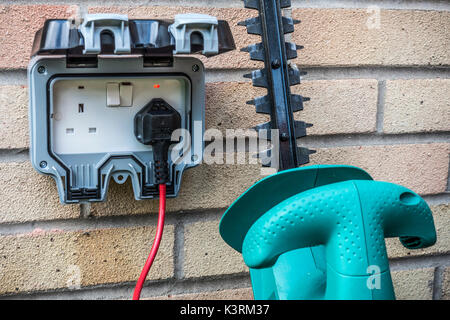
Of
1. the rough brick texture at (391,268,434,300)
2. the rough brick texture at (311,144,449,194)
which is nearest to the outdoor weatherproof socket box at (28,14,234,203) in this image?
the rough brick texture at (311,144,449,194)

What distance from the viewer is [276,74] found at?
81 centimetres

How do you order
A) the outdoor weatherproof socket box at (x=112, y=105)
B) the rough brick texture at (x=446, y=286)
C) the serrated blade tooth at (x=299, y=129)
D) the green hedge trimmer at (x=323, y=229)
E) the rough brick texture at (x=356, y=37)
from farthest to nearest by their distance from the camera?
the rough brick texture at (x=446, y=286) → the rough brick texture at (x=356, y=37) → the serrated blade tooth at (x=299, y=129) → the outdoor weatherproof socket box at (x=112, y=105) → the green hedge trimmer at (x=323, y=229)

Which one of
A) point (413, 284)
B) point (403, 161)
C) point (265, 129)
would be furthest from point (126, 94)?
point (413, 284)

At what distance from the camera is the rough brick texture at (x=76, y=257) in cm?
91

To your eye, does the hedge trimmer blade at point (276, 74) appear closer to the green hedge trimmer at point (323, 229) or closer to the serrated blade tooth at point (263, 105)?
the serrated blade tooth at point (263, 105)

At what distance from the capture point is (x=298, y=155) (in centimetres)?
84

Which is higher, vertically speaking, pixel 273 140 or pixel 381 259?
pixel 273 140

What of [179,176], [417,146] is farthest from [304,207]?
[417,146]

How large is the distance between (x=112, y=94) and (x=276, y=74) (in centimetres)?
27

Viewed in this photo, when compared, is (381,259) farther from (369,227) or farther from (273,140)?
(273,140)

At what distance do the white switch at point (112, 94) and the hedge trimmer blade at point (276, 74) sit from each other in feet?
0.75

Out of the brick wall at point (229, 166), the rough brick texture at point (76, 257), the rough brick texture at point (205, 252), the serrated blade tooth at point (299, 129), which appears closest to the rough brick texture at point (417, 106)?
the brick wall at point (229, 166)

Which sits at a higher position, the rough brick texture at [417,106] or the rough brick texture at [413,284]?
the rough brick texture at [417,106]

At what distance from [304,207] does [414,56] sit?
1.97 ft
